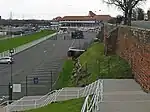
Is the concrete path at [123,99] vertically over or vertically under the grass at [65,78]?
over

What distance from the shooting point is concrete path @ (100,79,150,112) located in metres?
14.9

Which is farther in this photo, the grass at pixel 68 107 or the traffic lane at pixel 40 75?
the traffic lane at pixel 40 75

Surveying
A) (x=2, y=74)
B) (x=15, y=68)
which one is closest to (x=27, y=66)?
(x=15, y=68)

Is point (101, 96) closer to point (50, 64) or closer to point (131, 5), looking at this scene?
point (50, 64)

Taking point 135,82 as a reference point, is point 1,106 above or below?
below

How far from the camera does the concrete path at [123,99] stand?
14.9m

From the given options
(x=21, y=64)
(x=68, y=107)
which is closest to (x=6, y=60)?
(x=21, y=64)

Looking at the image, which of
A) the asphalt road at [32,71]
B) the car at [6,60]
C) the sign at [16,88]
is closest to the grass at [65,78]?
the asphalt road at [32,71]

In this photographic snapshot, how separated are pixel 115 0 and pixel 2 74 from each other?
33.7 metres

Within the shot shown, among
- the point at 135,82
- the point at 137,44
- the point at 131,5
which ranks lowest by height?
the point at 135,82

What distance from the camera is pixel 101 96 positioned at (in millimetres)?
17812


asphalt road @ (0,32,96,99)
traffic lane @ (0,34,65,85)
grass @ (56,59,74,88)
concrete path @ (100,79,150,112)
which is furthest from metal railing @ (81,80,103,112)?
traffic lane @ (0,34,65,85)

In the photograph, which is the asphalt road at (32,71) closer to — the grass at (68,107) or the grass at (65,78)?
the grass at (65,78)

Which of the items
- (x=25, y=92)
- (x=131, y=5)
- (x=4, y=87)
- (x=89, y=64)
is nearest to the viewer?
(x=25, y=92)
